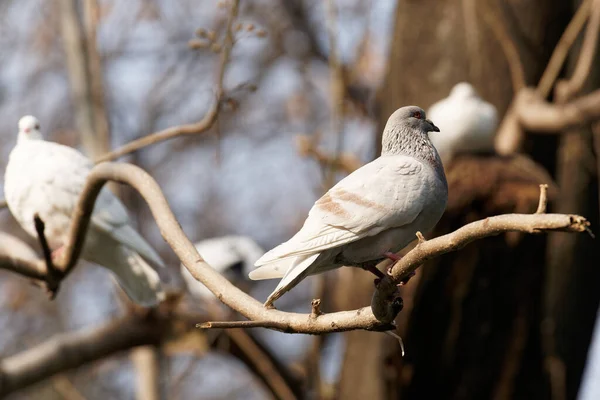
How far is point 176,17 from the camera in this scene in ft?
48.6

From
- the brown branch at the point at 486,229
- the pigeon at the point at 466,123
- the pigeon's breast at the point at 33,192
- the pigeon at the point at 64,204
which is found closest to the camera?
the brown branch at the point at 486,229

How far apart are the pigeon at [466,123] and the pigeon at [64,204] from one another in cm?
328

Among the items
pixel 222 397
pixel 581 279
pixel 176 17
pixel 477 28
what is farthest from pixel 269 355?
pixel 222 397

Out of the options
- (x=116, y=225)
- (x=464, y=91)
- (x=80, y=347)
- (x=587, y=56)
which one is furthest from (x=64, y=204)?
(x=587, y=56)

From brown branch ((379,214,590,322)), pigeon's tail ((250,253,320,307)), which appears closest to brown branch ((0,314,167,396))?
pigeon's tail ((250,253,320,307))

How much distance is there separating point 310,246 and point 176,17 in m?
12.6

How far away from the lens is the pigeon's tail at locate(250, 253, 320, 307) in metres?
2.83

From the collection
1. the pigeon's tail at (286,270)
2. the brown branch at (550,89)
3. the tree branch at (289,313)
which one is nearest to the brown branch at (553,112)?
the brown branch at (550,89)

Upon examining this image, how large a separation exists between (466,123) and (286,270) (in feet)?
15.5

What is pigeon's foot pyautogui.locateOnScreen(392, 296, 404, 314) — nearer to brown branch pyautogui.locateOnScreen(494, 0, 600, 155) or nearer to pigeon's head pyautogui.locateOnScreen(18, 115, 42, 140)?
pigeon's head pyautogui.locateOnScreen(18, 115, 42, 140)

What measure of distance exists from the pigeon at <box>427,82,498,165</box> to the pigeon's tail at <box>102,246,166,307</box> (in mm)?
3393

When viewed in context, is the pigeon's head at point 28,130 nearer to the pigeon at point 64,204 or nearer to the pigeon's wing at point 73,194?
the pigeon at point 64,204

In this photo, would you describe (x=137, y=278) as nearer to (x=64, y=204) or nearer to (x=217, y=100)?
(x=64, y=204)

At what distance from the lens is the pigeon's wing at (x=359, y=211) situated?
9.51ft
